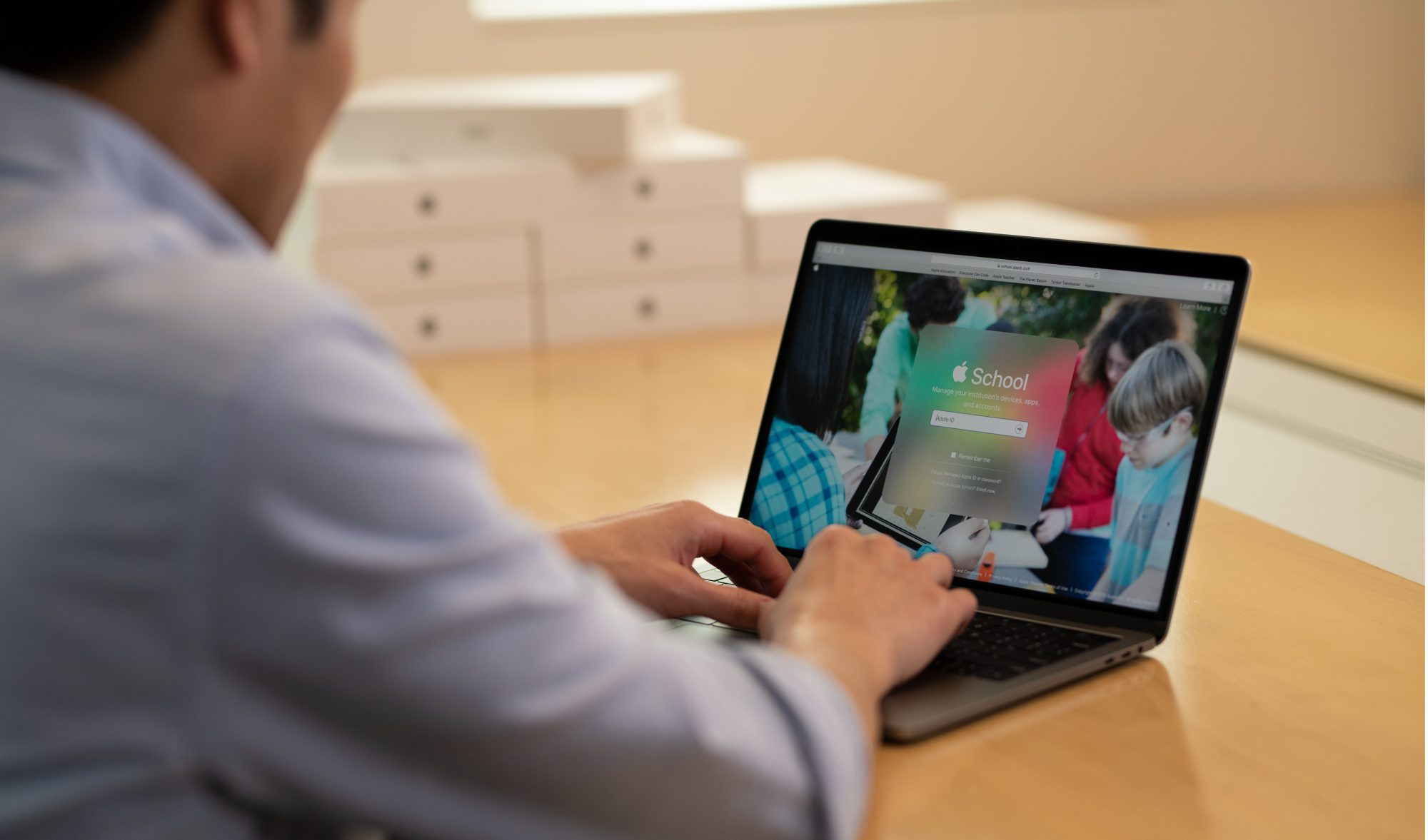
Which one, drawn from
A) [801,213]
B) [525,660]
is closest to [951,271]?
[525,660]

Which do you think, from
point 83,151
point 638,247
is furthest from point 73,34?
point 638,247

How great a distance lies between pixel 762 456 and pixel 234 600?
1.66 feet

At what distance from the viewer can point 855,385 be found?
2.83 feet

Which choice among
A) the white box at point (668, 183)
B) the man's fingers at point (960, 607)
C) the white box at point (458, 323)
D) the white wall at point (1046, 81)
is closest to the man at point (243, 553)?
the man's fingers at point (960, 607)

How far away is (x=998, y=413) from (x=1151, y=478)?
0.30ft

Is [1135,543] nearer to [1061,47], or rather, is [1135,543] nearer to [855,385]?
[855,385]

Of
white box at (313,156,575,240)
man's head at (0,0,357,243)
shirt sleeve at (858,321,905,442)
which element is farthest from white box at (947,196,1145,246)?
man's head at (0,0,357,243)

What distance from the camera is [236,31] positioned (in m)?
0.47

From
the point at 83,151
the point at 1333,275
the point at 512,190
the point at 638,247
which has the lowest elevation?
the point at 1333,275

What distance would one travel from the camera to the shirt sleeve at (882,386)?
0.85 meters

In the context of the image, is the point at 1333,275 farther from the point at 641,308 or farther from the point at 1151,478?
the point at 1151,478

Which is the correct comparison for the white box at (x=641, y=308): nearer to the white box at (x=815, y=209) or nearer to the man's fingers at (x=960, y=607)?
the white box at (x=815, y=209)

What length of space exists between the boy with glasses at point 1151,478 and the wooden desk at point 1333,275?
4.72 feet

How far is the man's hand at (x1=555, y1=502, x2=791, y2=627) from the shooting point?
0.79m
